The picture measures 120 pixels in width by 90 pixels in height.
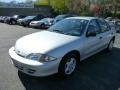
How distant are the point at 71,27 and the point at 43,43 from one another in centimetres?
137

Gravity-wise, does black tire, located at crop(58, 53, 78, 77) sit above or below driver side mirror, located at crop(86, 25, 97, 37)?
below

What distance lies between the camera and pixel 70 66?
4863mm

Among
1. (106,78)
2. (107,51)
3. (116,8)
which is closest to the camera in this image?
(106,78)

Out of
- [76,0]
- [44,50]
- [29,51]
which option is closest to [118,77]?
[44,50]

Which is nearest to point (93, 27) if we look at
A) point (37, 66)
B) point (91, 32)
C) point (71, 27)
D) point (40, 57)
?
point (91, 32)

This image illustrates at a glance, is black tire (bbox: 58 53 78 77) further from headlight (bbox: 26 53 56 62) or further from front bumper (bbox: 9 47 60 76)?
headlight (bbox: 26 53 56 62)

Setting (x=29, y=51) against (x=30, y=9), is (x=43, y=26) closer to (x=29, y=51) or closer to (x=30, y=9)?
(x=29, y=51)

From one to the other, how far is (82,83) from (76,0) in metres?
33.4

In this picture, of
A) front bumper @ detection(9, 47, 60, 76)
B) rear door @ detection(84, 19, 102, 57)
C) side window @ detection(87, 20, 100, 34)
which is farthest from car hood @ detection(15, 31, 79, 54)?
side window @ detection(87, 20, 100, 34)

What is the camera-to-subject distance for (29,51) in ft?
14.1

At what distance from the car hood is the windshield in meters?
0.30

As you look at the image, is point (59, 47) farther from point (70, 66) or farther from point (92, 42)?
point (92, 42)

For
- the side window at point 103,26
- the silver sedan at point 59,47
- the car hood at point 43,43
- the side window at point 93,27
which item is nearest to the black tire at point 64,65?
the silver sedan at point 59,47

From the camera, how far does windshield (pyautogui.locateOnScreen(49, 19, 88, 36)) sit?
538 cm
